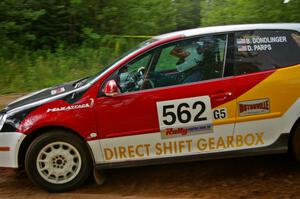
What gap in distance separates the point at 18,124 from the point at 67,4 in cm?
1124

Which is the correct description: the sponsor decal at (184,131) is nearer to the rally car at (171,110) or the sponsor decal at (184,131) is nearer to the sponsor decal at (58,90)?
the rally car at (171,110)

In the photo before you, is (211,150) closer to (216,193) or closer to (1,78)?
(216,193)

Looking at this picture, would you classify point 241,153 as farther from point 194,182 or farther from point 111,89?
point 111,89

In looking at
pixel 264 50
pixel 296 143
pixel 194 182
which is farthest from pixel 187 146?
pixel 264 50

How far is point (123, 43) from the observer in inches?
598

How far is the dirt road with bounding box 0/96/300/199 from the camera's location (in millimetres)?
5176

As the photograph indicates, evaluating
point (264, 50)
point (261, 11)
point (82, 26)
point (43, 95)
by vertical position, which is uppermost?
point (82, 26)

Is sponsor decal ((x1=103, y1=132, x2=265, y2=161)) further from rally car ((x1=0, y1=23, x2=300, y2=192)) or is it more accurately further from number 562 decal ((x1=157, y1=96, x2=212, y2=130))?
number 562 decal ((x1=157, y1=96, x2=212, y2=130))

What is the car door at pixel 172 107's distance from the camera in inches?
203

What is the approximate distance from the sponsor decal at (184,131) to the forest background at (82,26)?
6675 millimetres

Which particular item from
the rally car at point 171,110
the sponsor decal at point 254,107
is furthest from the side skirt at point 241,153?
the sponsor decal at point 254,107

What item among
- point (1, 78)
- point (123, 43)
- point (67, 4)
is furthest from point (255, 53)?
point (67, 4)

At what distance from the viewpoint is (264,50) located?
211 inches

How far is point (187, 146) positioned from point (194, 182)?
1.74 feet
